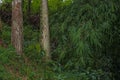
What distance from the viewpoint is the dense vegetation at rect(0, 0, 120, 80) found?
12.6 m

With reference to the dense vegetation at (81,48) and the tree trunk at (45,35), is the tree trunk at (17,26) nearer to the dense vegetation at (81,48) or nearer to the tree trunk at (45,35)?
the dense vegetation at (81,48)

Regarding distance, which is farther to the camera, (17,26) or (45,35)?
(45,35)

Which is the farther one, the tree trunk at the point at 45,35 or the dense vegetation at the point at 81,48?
the tree trunk at the point at 45,35

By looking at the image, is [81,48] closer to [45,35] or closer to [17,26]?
[45,35]

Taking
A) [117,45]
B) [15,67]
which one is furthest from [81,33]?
[15,67]

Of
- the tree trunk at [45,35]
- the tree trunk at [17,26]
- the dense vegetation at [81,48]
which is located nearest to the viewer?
the dense vegetation at [81,48]

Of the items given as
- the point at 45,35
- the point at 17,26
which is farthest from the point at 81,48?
the point at 17,26

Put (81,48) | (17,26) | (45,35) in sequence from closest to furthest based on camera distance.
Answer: (17,26), (81,48), (45,35)

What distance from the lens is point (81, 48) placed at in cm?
1297

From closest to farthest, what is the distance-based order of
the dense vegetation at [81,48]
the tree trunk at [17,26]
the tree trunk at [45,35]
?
1. the dense vegetation at [81,48]
2. the tree trunk at [17,26]
3. the tree trunk at [45,35]

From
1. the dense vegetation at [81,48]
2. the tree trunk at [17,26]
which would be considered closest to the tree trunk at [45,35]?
the dense vegetation at [81,48]

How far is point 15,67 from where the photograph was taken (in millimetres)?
11742

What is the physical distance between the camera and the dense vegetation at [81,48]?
12.6 meters

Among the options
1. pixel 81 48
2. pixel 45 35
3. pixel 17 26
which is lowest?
pixel 81 48
